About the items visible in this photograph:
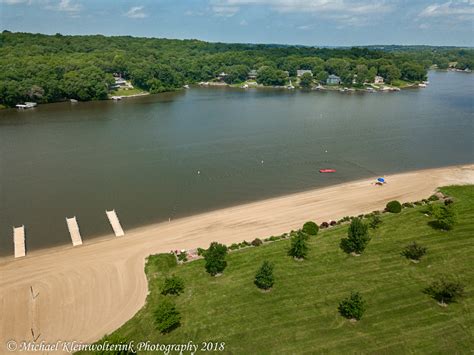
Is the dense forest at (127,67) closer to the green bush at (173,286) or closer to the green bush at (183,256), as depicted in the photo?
the green bush at (183,256)

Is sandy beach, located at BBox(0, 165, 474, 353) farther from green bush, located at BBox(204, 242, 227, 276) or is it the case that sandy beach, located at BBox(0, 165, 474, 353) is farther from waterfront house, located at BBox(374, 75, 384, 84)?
waterfront house, located at BBox(374, 75, 384, 84)

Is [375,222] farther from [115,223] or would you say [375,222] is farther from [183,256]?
[115,223]

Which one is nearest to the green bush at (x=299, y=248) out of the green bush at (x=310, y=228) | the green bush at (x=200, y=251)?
the green bush at (x=310, y=228)

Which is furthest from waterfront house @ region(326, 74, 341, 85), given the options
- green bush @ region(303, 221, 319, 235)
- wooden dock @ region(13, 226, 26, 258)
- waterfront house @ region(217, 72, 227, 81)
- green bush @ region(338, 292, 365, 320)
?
green bush @ region(338, 292, 365, 320)

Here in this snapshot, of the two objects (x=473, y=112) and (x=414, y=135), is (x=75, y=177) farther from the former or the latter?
(x=473, y=112)

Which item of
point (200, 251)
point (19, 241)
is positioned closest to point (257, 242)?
point (200, 251)

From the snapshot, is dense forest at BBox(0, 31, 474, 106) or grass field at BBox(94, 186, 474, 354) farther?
dense forest at BBox(0, 31, 474, 106)
